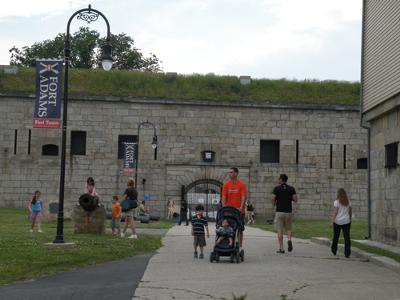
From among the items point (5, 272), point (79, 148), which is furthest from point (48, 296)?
point (79, 148)

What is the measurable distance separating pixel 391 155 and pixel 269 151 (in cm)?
1964

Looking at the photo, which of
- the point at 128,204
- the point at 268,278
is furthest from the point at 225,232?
the point at 128,204

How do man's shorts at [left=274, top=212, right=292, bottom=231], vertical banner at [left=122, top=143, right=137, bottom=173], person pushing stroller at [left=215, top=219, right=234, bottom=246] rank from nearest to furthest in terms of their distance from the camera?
1. person pushing stroller at [left=215, top=219, right=234, bottom=246]
2. man's shorts at [left=274, top=212, right=292, bottom=231]
3. vertical banner at [left=122, top=143, right=137, bottom=173]

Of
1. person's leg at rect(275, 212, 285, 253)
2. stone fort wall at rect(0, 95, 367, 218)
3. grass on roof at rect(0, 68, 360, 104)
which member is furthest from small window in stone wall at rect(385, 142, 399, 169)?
grass on roof at rect(0, 68, 360, 104)

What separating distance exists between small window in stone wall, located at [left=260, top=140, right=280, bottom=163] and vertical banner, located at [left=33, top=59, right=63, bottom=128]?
22849 mm

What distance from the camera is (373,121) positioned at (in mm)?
18516

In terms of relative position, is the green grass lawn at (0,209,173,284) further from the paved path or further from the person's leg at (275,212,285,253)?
the person's leg at (275,212,285,253)

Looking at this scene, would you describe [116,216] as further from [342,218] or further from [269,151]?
[269,151]

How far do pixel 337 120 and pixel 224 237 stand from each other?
2619cm

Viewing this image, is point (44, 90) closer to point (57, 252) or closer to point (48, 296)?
point (57, 252)

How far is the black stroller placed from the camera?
11656mm

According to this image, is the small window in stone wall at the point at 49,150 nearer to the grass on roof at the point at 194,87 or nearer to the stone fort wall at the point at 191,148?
the stone fort wall at the point at 191,148

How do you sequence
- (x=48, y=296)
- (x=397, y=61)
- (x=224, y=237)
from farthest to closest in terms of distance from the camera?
1. (x=397, y=61)
2. (x=224, y=237)
3. (x=48, y=296)

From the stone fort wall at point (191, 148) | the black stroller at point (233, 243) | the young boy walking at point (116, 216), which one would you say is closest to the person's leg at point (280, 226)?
the black stroller at point (233, 243)
